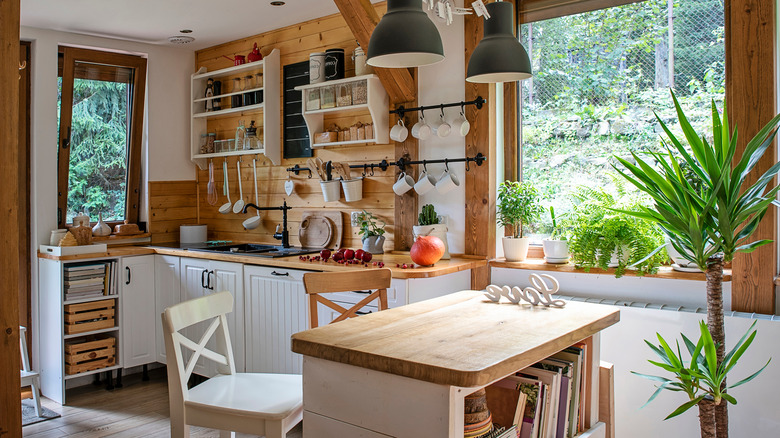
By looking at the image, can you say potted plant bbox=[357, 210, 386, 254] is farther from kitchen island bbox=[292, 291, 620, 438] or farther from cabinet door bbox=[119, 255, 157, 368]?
cabinet door bbox=[119, 255, 157, 368]

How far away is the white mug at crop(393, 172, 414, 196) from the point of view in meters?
3.62

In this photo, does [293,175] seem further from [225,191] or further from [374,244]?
[374,244]

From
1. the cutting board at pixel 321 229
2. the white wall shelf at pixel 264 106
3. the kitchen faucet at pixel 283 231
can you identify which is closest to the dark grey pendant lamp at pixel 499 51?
the cutting board at pixel 321 229

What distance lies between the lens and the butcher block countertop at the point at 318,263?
3068 millimetres

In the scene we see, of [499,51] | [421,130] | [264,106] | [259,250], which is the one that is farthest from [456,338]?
[264,106]

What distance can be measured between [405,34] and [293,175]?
2579 millimetres

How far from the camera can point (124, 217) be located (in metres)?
4.81

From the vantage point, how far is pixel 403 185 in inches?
142

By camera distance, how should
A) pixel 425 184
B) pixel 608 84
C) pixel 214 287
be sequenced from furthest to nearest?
pixel 214 287, pixel 425 184, pixel 608 84

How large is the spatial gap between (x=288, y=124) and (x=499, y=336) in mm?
2985

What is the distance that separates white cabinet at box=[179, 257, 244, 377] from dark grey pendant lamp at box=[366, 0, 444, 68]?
2196 mm

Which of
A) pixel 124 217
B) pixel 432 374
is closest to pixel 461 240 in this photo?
pixel 432 374

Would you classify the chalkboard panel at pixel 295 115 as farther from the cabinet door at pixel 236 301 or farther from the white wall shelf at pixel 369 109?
the cabinet door at pixel 236 301

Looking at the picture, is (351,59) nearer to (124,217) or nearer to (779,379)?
(124,217)
